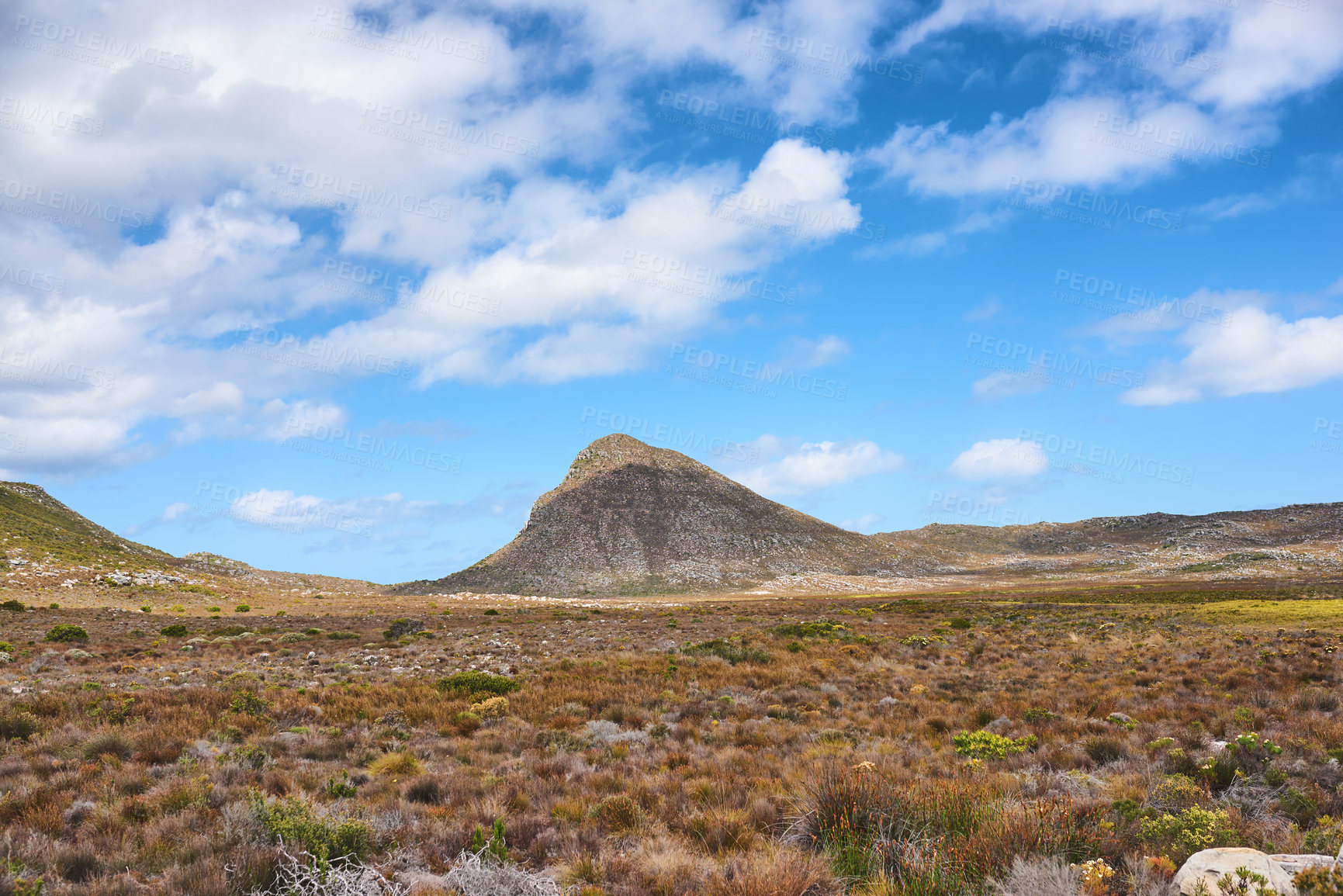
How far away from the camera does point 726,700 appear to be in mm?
14602

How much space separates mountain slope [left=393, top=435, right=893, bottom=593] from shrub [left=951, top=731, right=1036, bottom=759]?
276ft

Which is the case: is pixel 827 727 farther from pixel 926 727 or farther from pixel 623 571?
pixel 623 571

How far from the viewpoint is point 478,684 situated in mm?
15633

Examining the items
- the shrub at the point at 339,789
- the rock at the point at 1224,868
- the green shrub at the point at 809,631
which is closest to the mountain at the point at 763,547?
the green shrub at the point at 809,631

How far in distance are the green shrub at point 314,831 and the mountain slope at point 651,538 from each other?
88.2 metres

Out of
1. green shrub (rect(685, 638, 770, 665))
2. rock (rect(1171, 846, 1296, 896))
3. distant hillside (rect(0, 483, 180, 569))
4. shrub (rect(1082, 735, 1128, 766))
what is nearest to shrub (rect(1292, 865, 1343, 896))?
rock (rect(1171, 846, 1296, 896))

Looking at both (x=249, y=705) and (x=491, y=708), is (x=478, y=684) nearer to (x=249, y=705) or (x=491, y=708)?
(x=491, y=708)

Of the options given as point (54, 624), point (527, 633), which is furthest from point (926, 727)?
point (54, 624)

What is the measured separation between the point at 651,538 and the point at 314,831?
335 ft

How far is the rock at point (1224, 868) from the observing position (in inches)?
187

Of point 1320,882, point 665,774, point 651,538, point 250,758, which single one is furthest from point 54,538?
point 1320,882

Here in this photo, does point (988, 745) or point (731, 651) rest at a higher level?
point (988, 745)

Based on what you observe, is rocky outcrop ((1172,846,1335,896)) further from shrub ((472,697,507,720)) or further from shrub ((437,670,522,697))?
shrub ((437,670,522,697))

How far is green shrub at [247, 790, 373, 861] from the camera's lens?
6008 mm
